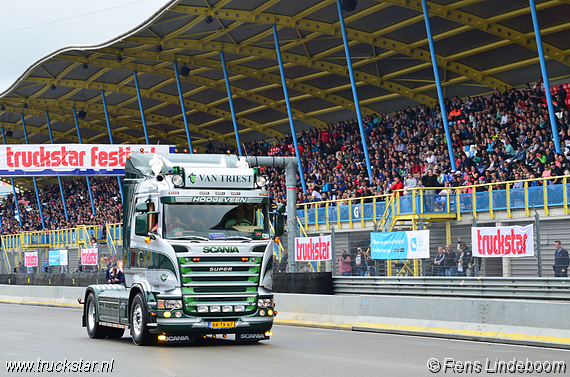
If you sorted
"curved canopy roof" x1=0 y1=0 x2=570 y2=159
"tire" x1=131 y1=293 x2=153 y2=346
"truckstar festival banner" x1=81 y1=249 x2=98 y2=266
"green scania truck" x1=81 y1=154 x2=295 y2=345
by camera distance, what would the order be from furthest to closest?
"truckstar festival banner" x1=81 y1=249 x2=98 y2=266, "curved canopy roof" x1=0 y1=0 x2=570 y2=159, "tire" x1=131 y1=293 x2=153 y2=346, "green scania truck" x1=81 y1=154 x2=295 y2=345

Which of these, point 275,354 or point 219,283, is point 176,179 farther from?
point 275,354

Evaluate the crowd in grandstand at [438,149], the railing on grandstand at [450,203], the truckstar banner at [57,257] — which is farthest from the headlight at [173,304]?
the truckstar banner at [57,257]

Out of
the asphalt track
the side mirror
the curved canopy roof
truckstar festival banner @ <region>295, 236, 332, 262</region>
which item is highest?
the curved canopy roof

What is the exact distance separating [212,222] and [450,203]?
1194 cm

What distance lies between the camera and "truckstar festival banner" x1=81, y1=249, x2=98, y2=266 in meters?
32.9

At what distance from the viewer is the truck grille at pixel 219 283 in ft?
43.7

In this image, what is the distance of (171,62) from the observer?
134 ft

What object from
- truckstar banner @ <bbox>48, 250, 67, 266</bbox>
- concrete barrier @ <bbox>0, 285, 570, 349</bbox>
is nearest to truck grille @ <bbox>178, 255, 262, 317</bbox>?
concrete barrier @ <bbox>0, 285, 570, 349</bbox>

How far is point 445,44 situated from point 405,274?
57.7ft

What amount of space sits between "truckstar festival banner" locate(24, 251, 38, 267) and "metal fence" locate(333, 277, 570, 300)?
67.2 feet

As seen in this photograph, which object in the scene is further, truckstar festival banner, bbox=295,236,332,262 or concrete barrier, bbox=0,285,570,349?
truckstar festival banner, bbox=295,236,332,262

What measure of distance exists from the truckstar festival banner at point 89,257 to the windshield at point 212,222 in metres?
20.1

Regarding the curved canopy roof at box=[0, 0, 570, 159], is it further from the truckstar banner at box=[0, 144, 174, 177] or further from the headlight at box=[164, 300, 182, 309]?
the headlight at box=[164, 300, 182, 309]

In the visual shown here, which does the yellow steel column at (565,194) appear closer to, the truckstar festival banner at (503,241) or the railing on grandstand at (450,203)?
the railing on grandstand at (450,203)
